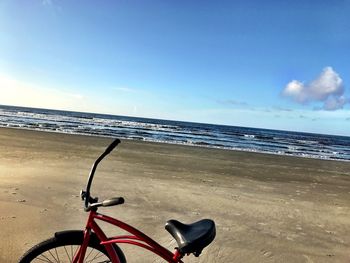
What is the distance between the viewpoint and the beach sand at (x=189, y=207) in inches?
208

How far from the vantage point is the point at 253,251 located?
17.3 feet


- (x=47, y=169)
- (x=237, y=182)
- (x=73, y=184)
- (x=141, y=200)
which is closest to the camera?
(x=141, y=200)

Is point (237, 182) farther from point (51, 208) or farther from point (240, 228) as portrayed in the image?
point (51, 208)

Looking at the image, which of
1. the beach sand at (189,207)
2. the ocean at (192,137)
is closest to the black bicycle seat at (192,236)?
the beach sand at (189,207)

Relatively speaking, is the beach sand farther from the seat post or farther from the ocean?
the ocean

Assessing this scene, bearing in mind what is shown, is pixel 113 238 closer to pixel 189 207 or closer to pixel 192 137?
pixel 189 207

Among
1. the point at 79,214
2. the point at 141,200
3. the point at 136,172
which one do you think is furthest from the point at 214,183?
the point at 79,214

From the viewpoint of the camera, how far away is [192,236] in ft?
8.10

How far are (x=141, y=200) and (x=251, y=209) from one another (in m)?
2.30

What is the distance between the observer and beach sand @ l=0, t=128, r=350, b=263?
5.28 metres

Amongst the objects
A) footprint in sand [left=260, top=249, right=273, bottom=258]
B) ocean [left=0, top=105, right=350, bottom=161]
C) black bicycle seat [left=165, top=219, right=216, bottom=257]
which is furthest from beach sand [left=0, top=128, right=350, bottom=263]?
ocean [left=0, top=105, right=350, bottom=161]

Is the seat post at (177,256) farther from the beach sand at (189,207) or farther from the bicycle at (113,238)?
the beach sand at (189,207)

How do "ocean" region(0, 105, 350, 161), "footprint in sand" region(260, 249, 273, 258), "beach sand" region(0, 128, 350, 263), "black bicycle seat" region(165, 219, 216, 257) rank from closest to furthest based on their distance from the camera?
1. "black bicycle seat" region(165, 219, 216, 257)
2. "footprint in sand" region(260, 249, 273, 258)
3. "beach sand" region(0, 128, 350, 263)
4. "ocean" region(0, 105, 350, 161)

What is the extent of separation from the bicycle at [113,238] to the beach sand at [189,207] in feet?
6.60
